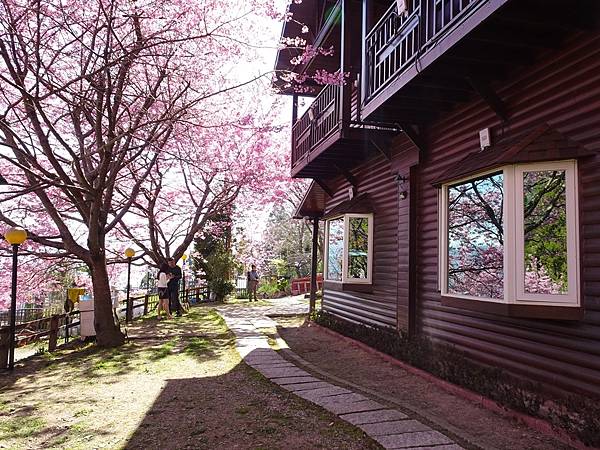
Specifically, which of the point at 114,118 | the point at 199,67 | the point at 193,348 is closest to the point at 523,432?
the point at 193,348

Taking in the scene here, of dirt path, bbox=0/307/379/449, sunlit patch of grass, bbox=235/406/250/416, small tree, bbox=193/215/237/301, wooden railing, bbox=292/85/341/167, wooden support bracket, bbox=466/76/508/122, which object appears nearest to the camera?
dirt path, bbox=0/307/379/449

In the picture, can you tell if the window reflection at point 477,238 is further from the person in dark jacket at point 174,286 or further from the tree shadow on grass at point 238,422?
the person in dark jacket at point 174,286

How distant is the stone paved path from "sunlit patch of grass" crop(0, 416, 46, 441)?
8.56ft

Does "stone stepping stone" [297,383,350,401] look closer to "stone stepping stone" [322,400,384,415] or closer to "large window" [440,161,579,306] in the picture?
"stone stepping stone" [322,400,384,415]

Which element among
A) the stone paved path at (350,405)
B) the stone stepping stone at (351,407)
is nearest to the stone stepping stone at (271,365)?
the stone paved path at (350,405)

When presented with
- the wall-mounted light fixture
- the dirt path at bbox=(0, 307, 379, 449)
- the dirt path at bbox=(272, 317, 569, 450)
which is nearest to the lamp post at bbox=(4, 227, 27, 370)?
the dirt path at bbox=(0, 307, 379, 449)

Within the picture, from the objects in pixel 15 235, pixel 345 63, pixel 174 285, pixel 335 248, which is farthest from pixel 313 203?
pixel 15 235

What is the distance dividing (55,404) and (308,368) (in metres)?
3.23

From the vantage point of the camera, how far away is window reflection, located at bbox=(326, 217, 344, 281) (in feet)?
31.0

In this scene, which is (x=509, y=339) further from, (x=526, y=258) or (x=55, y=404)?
(x=55, y=404)

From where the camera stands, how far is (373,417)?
4133 mm

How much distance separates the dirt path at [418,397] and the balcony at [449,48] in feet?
11.4

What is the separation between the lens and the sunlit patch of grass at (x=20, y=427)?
401 cm

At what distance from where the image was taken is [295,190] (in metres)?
24.9
